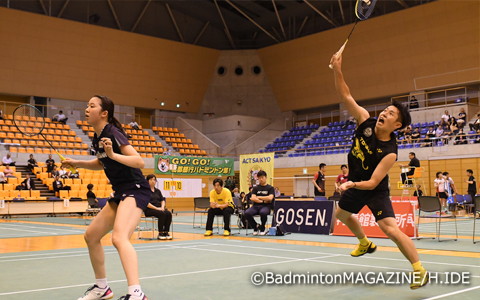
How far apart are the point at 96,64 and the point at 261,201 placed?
25228mm

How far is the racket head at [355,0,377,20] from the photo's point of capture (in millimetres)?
6613

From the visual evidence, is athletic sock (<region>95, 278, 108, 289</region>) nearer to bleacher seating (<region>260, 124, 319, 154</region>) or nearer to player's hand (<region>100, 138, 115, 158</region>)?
player's hand (<region>100, 138, 115, 158</region>)

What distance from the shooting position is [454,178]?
2589cm

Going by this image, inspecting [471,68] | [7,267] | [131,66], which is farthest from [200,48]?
[7,267]

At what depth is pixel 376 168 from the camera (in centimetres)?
534

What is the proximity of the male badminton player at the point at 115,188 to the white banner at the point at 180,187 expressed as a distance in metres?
20.4

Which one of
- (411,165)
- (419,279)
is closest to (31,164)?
(411,165)

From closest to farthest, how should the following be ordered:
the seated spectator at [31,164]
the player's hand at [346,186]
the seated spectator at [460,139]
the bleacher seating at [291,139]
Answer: the player's hand at [346,186], the seated spectator at [460,139], the seated spectator at [31,164], the bleacher seating at [291,139]

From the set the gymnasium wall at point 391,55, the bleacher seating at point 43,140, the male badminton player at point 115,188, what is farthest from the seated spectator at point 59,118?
the male badminton player at point 115,188

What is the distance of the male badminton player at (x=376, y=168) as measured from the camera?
5.30 metres

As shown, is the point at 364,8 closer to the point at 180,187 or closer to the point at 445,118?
the point at 180,187

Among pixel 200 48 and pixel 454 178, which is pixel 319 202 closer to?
pixel 454 178

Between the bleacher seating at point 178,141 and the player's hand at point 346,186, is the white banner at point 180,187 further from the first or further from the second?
the player's hand at point 346,186

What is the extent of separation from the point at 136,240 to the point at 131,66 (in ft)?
86.6
